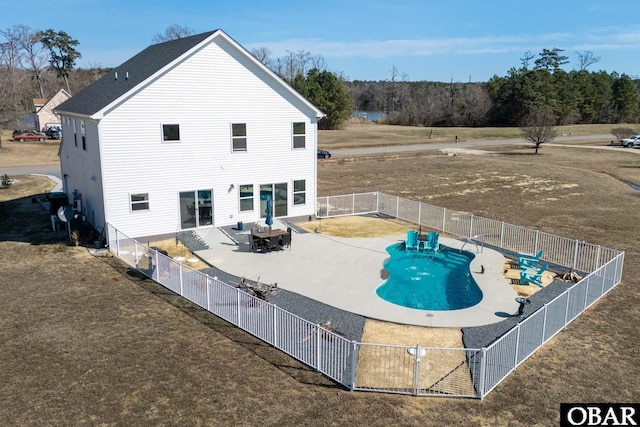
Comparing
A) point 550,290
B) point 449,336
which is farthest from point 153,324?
point 550,290

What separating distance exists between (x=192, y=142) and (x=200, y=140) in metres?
0.41

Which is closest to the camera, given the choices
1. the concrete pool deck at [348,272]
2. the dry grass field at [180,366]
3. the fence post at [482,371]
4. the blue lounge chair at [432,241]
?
the dry grass field at [180,366]

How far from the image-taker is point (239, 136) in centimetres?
2470

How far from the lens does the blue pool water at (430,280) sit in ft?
56.4

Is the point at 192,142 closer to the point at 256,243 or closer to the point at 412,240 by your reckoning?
the point at 256,243

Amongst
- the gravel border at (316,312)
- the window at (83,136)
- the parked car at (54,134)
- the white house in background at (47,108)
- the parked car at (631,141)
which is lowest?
the gravel border at (316,312)

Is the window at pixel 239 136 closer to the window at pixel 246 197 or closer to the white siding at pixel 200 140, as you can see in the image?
the white siding at pixel 200 140

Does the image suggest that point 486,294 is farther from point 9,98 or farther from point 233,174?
point 9,98

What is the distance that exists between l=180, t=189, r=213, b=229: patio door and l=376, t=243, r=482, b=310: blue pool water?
9091mm

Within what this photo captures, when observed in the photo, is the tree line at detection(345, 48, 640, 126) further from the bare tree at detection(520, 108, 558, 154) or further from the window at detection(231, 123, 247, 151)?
the window at detection(231, 123, 247, 151)

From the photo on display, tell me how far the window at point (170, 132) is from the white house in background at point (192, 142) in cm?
5

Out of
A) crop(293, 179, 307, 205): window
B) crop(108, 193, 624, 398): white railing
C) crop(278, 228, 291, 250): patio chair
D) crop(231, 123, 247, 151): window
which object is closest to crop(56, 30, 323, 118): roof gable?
crop(231, 123, 247, 151): window

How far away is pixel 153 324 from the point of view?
14578 millimetres

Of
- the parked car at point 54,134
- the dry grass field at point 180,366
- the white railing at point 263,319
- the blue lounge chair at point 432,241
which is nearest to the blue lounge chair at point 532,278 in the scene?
the dry grass field at point 180,366
